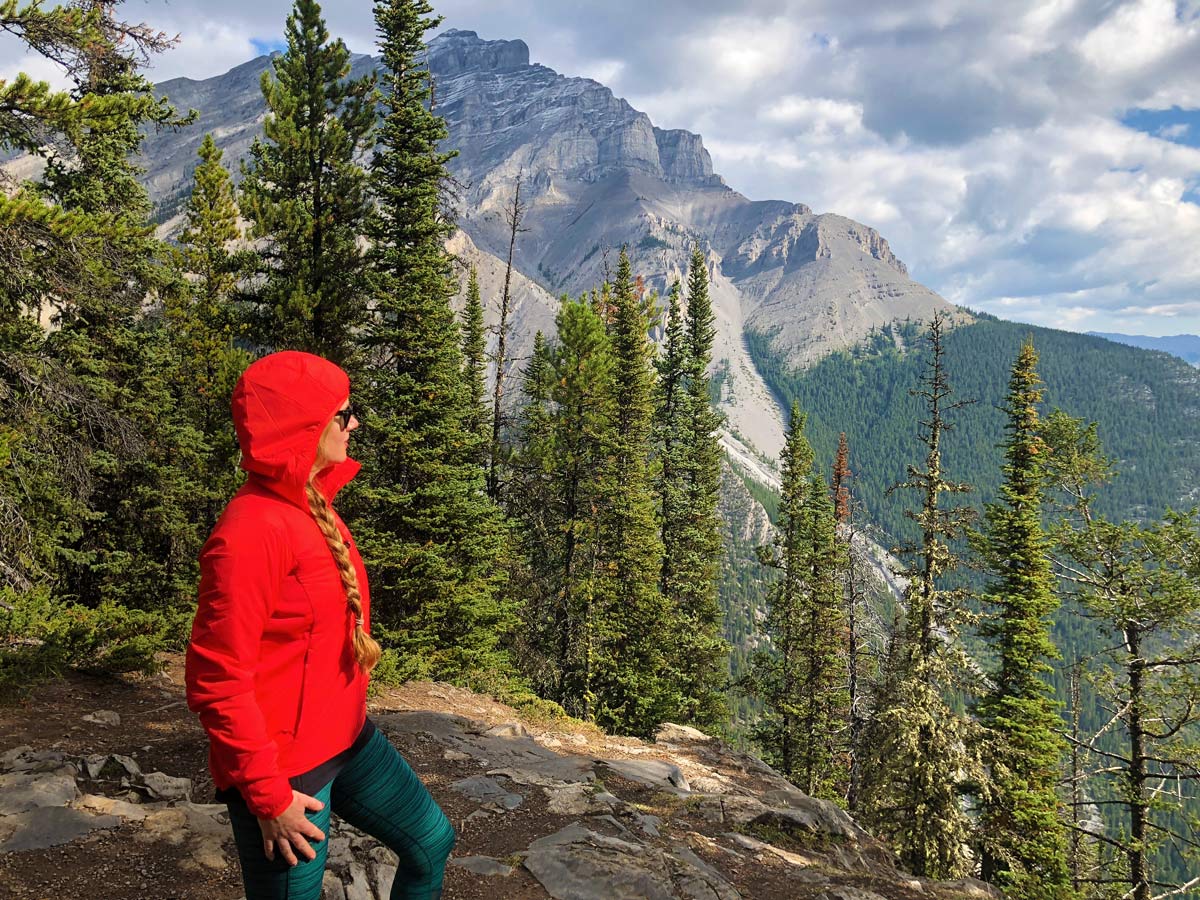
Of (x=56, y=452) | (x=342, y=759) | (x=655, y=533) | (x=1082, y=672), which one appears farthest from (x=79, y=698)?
(x=1082, y=672)

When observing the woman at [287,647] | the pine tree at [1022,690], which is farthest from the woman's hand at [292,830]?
the pine tree at [1022,690]

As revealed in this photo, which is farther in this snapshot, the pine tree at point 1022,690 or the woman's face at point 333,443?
the pine tree at point 1022,690

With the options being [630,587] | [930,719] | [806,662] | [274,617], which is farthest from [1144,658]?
[274,617]

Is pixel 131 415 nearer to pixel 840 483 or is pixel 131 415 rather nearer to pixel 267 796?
pixel 267 796

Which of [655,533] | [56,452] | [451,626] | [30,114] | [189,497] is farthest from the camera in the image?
[655,533]

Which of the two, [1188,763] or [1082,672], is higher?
[1082,672]

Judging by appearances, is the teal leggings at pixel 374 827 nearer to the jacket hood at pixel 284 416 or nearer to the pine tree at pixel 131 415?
the jacket hood at pixel 284 416

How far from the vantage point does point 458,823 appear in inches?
252

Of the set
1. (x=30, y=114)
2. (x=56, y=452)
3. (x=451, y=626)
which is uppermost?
(x=30, y=114)

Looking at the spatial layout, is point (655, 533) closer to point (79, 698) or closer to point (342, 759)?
point (79, 698)

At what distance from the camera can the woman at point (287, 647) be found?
1955mm

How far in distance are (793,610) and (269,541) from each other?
92.6 feet

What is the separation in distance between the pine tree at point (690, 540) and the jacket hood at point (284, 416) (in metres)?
22.0

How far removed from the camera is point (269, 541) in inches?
81.9
